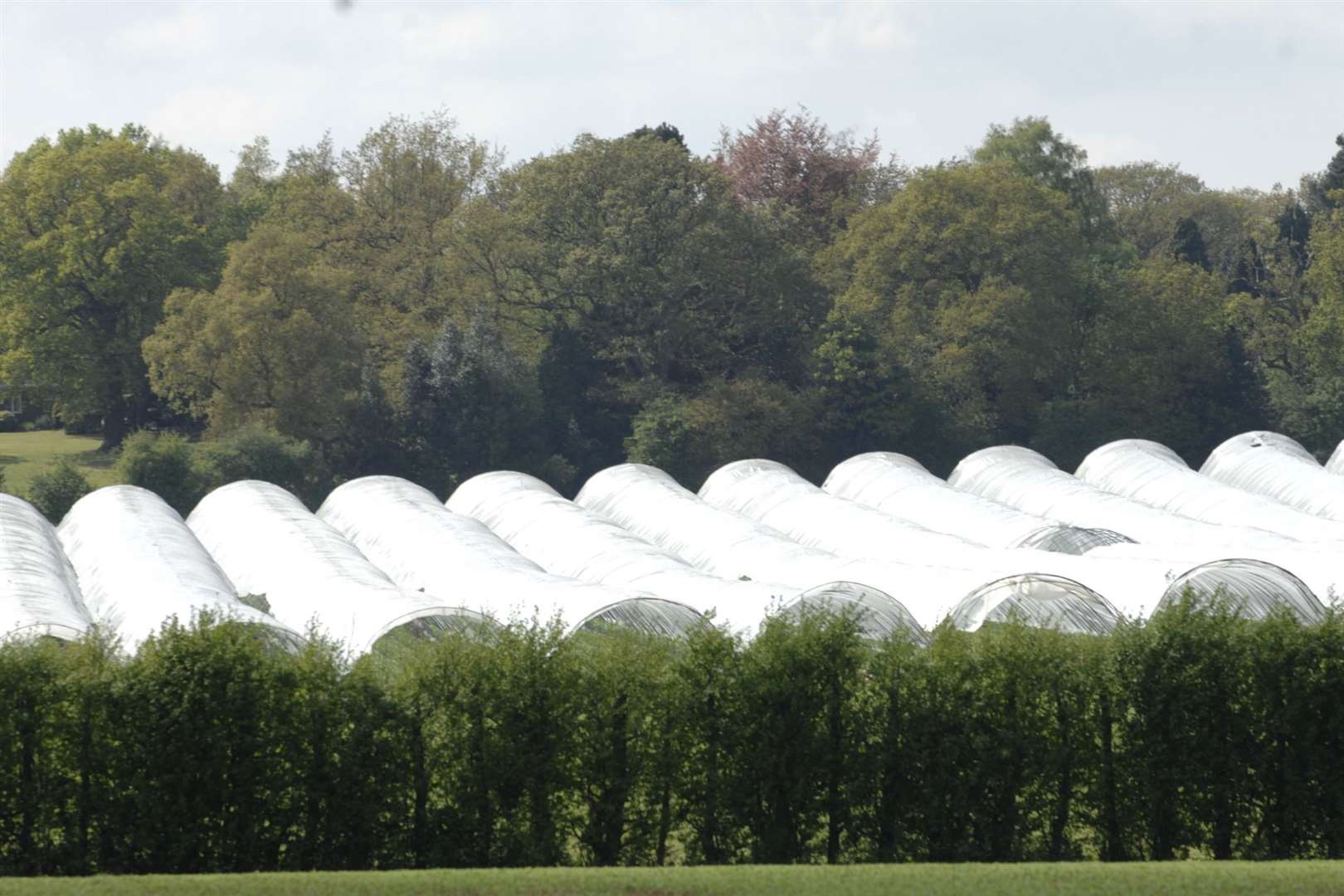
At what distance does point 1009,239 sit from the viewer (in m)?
52.4

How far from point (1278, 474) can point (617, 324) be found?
21958 millimetres

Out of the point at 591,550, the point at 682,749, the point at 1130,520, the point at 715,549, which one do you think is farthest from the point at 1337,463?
the point at 682,749

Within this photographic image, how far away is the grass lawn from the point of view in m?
49.5

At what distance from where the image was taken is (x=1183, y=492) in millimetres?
40062

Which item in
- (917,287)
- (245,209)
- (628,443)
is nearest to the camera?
(628,443)

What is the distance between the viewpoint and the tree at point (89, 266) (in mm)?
53094

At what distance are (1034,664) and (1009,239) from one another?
38164mm

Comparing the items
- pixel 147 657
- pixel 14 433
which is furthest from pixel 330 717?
pixel 14 433

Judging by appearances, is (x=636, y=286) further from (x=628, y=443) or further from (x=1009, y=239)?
(x=1009, y=239)

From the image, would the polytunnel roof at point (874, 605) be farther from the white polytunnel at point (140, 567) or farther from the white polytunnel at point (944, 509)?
the white polytunnel at point (944, 509)

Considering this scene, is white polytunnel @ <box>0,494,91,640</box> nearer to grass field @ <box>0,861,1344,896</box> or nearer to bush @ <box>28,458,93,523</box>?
grass field @ <box>0,861,1344,896</box>

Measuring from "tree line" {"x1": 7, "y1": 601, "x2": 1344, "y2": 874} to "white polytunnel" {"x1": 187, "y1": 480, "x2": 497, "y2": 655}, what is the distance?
11.7ft

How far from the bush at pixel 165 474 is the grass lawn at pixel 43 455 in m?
1.18

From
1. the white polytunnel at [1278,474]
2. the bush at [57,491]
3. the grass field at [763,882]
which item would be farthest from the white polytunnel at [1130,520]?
the bush at [57,491]
